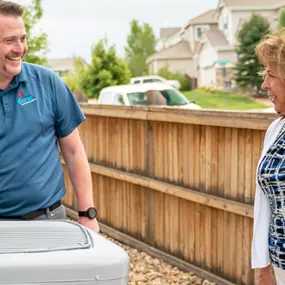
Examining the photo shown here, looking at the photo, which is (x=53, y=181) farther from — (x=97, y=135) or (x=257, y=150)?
(x=97, y=135)

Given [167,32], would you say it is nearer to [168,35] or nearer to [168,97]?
[168,35]

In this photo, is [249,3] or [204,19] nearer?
[249,3]

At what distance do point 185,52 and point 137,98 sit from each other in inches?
2464

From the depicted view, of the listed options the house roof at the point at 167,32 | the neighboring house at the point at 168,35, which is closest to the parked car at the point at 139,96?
the neighboring house at the point at 168,35

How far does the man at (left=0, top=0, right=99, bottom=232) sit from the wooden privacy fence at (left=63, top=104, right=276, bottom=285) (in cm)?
230

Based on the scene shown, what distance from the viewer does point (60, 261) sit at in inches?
79.4

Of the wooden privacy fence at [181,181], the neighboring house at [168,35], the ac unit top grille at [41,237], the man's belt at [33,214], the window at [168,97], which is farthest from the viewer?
the neighboring house at [168,35]

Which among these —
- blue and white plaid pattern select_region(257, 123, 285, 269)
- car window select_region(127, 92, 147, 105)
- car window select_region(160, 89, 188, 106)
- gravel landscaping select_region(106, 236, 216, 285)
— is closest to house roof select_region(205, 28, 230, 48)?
car window select_region(127, 92, 147, 105)

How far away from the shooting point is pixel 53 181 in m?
3.02

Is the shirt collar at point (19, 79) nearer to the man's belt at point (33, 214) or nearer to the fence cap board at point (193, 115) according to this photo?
the man's belt at point (33, 214)

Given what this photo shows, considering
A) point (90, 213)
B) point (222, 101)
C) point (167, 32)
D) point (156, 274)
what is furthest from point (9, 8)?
point (167, 32)

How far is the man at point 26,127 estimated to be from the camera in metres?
2.89

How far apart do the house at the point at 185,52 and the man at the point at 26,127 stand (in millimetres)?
70329

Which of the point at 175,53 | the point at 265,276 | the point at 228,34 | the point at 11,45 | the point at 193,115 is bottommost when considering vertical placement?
the point at 175,53
